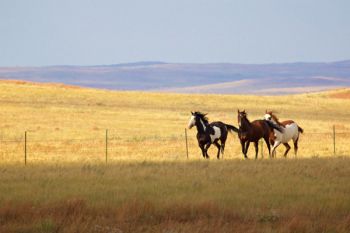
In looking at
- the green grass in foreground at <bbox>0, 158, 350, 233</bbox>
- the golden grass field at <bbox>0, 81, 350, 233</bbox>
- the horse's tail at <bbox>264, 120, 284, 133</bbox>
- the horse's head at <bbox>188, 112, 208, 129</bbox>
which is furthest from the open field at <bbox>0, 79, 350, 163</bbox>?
the green grass in foreground at <bbox>0, 158, 350, 233</bbox>

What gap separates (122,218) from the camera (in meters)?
16.6

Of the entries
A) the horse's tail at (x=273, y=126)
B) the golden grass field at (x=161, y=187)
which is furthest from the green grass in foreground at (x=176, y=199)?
the horse's tail at (x=273, y=126)

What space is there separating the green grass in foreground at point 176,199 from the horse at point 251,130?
560 cm

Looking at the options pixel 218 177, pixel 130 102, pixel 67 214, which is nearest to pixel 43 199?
pixel 67 214

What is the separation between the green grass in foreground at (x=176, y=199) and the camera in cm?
1608

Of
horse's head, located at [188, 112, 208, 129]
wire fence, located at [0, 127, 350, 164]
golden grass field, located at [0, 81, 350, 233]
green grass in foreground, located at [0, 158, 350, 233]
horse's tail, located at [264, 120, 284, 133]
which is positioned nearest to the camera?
green grass in foreground, located at [0, 158, 350, 233]

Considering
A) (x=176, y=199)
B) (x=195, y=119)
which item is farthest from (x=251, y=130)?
(x=176, y=199)

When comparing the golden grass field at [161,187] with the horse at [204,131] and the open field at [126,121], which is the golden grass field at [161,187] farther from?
the horse at [204,131]

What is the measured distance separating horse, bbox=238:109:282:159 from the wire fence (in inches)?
68.2

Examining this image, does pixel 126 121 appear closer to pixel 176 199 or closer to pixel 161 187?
pixel 161 187

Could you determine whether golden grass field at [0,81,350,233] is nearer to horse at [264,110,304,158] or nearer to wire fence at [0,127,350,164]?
wire fence at [0,127,350,164]

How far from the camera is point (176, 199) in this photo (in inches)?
731

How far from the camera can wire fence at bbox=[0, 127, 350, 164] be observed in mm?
35000

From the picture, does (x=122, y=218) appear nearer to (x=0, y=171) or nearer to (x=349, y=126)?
(x=0, y=171)
